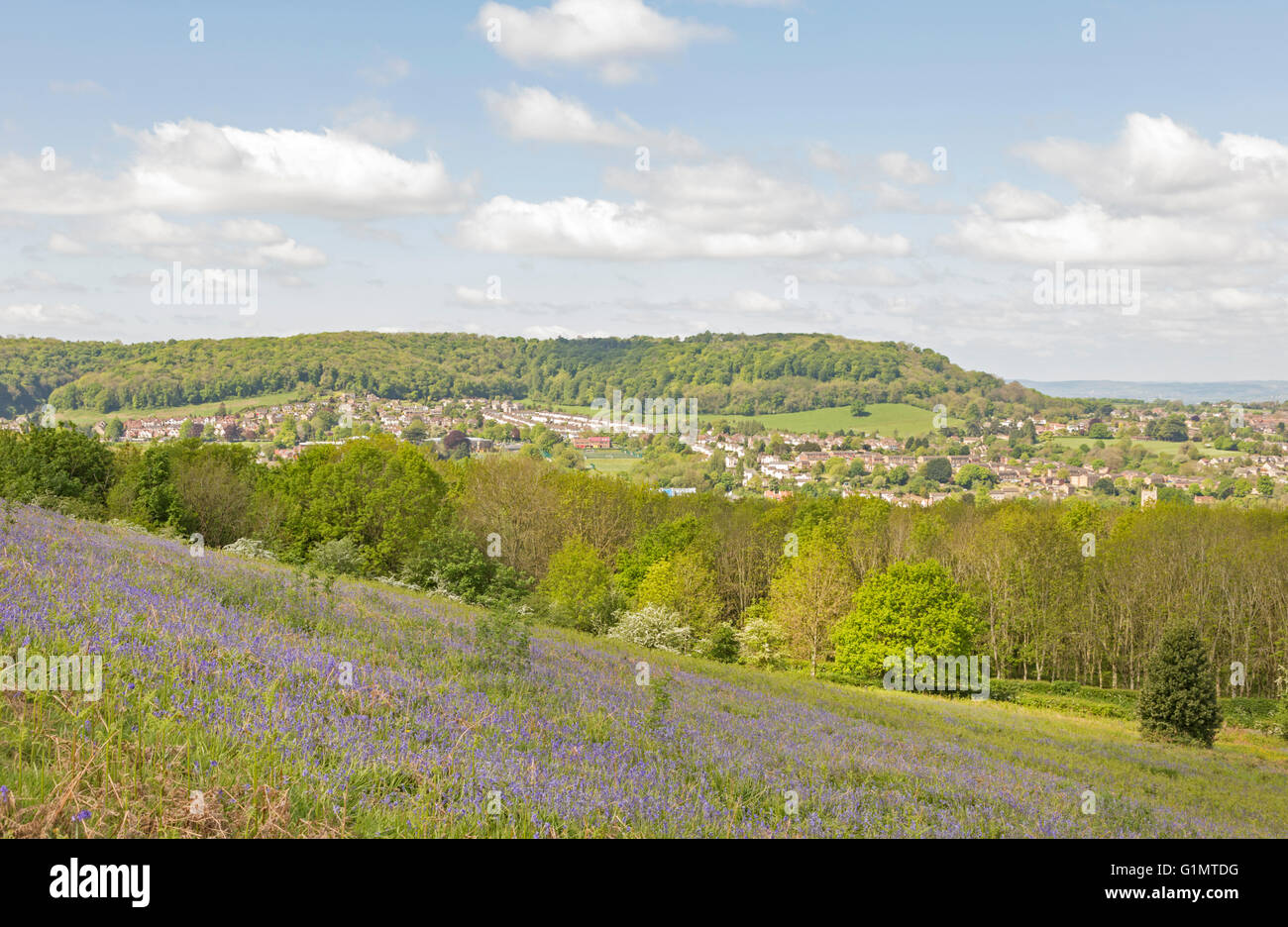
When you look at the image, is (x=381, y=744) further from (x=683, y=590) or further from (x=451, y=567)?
(x=683, y=590)

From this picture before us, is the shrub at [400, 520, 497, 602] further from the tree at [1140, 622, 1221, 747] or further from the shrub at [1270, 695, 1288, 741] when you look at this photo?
the shrub at [1270, 695, 1288, 741]

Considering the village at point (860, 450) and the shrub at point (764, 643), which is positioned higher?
the village at point (860, 450)

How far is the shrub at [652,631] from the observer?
4312 centimetres

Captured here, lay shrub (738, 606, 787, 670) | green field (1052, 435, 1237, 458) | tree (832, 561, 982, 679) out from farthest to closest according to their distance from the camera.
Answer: green field (1052, 435, 1237, 458)
shrub (738, 606, 787, 670)
tree (832, 561, 982, 679)

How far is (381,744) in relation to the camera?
5953 millimetres

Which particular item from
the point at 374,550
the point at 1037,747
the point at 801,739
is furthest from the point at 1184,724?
the point at 374,550

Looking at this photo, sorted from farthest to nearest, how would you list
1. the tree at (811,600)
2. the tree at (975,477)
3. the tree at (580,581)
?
the tree at (975,477) < the tree at (811,600) < the tree at (580,581)

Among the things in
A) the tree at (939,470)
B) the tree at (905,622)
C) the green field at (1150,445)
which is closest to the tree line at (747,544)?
the tree at (905,622)

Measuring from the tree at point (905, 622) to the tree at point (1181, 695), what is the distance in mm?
18478

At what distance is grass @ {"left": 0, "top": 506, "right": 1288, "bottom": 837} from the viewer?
15.1 ft

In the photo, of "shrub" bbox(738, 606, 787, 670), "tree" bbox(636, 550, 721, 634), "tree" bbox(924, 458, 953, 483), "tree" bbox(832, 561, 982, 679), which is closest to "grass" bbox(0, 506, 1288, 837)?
"tree" bbox(832, 561, 982, 679)

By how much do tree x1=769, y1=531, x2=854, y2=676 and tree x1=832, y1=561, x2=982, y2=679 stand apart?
9.88 ft

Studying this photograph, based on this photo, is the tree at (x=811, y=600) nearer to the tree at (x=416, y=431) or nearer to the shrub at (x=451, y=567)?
the shrub at (x=451, y=567)

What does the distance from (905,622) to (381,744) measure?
51.9 m
